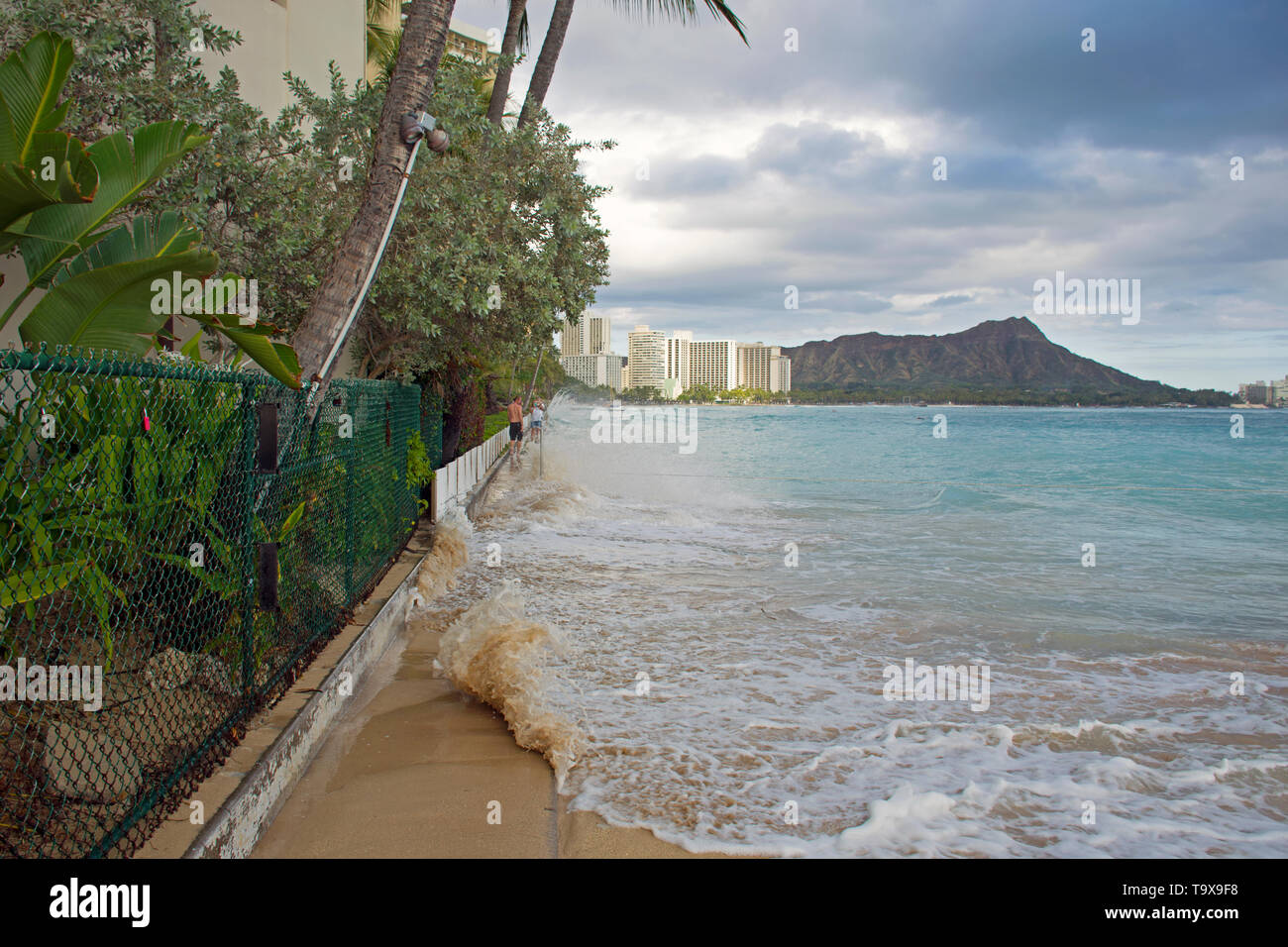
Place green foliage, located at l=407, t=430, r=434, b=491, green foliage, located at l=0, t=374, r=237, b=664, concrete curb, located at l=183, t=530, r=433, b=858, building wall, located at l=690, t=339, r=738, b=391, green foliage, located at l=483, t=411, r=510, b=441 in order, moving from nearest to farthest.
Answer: green foliage, located at l=0, t=374, r=237, b=664, concrete curb, located at l=183, t=530, r=433, b=858, green foliage, located at l=407, t=430, r=434, b=491, green foliage, located at l=483, t=411, r=510, b=441, building wall, located at l=690, t=339, r=738, b=391

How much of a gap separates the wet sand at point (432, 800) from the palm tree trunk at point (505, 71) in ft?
37.7

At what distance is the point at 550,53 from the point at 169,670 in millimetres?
14536

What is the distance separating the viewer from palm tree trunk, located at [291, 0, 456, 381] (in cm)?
655

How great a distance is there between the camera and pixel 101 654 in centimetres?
393

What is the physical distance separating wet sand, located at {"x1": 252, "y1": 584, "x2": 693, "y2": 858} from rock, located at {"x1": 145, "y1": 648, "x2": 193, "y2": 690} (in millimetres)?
738

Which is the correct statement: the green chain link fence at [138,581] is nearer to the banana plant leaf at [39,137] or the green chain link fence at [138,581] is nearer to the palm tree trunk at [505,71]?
the banana plant leaf at [39,137]

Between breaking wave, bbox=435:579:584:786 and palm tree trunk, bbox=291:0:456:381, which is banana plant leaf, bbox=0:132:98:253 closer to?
palm tree trunk, bbox=291:0:456:381

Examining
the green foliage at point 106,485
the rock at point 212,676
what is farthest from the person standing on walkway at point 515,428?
the rock at point 212,676

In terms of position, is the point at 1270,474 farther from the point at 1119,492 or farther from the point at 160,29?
the point at 160,29

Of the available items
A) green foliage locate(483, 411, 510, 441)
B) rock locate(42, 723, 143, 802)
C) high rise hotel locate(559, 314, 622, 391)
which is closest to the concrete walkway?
rock locate(42, 723, 143, 802)
